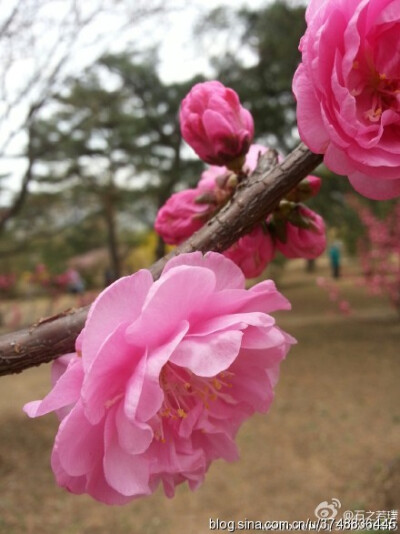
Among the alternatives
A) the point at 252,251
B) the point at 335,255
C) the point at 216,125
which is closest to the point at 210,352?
the point at 252,251

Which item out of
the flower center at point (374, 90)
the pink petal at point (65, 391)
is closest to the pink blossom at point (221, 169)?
the flower center at point (374, 90)

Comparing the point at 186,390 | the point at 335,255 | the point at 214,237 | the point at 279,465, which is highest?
the point at 214,237

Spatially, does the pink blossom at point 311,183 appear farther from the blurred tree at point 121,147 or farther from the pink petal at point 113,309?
the blurred tree at point 121,147

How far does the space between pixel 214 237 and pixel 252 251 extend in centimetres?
12

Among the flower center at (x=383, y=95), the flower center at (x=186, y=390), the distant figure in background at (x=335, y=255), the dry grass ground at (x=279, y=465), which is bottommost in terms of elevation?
the distant figure in background at (x=335, y=255)

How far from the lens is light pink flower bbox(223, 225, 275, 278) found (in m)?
0.54

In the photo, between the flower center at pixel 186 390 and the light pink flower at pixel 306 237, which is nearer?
the flower center at pixel 186 390

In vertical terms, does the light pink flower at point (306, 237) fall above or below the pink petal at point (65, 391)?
below

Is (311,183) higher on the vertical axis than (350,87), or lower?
lower

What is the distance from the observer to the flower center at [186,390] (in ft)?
1.49

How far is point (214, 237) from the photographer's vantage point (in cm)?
44

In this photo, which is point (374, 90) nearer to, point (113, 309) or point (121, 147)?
point (113, 309)

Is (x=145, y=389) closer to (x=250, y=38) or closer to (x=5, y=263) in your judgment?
(x=250, y=38)

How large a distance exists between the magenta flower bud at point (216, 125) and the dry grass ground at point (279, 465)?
10.2ft
